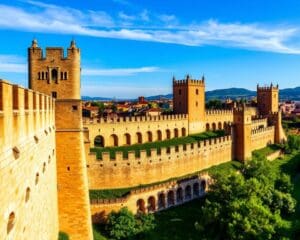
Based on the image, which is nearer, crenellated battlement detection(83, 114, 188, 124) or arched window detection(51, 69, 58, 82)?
arched window detection(51, 69, 58, 82)

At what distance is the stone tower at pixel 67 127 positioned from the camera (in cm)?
2056

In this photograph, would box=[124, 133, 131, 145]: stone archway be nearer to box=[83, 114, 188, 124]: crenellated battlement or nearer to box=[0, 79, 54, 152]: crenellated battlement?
box=[83, 114, 188, 124]: crenellated battlement

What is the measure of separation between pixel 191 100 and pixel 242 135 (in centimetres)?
1136

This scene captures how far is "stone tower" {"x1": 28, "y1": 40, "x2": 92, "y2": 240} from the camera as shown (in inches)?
810

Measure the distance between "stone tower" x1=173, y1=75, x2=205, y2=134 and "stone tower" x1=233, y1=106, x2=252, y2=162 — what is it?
871 centimetres

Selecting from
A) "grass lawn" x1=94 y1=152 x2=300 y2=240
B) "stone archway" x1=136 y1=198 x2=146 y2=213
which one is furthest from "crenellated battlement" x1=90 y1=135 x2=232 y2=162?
"stone archway" x1=136 y1=198 x2=146 y2=213

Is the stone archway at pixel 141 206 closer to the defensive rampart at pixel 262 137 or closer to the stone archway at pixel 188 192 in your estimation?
the stone archway at pixel 188 192

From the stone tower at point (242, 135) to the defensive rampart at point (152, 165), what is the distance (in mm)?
4153

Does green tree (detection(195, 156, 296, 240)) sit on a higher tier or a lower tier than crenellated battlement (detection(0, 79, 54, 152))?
lower

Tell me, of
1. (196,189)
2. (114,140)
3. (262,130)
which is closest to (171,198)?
(196,189)

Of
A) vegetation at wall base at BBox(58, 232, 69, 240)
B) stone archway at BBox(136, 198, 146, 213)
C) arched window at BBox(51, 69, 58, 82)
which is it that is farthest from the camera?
stone archway at BBox(136, 198, 146, 213)

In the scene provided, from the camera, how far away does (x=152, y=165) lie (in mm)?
37250

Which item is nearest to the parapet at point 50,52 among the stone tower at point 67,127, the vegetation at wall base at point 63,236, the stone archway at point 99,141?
the stone tower at point 67,127

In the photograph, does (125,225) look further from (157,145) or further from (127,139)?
(157,145)
